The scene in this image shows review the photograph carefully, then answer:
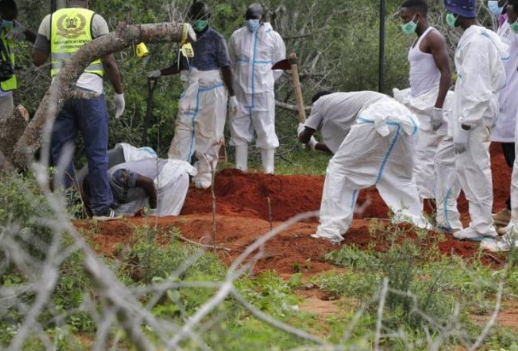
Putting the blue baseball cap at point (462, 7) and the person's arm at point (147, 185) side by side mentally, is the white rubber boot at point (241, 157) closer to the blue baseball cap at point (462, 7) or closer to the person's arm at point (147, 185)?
the person's arm at point (147, 185)

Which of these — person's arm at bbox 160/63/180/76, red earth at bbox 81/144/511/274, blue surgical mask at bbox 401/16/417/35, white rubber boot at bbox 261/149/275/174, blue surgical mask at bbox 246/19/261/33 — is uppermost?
blue surgical mask at bbox 401/16/417/35

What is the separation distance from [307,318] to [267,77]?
705cm

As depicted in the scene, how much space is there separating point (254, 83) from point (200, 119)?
3.29ft

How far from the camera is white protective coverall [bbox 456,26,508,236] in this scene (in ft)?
25.8

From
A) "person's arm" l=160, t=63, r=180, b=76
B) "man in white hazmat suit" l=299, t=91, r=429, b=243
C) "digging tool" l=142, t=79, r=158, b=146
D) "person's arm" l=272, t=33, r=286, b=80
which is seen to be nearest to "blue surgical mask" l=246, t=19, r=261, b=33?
"person's arm" l=272, t=33, r=286, b=80

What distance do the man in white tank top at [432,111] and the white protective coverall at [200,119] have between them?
2.17 m

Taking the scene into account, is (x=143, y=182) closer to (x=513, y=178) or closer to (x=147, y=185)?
(x=147, y=185)

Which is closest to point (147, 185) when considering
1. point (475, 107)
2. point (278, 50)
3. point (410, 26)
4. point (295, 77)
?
point (295, 77)

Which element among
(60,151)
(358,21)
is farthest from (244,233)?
(358,21)

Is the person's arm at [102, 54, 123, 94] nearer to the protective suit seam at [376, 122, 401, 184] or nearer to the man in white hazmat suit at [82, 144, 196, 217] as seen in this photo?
the man in white hazmat suit at [82, 144, 196, 217]

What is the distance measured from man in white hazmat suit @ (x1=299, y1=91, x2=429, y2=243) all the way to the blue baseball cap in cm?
90

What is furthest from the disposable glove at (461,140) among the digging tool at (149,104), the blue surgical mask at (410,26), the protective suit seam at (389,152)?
the digging tool at (149,104)

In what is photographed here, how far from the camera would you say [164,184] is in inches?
372

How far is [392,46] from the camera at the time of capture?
14.1 metres
